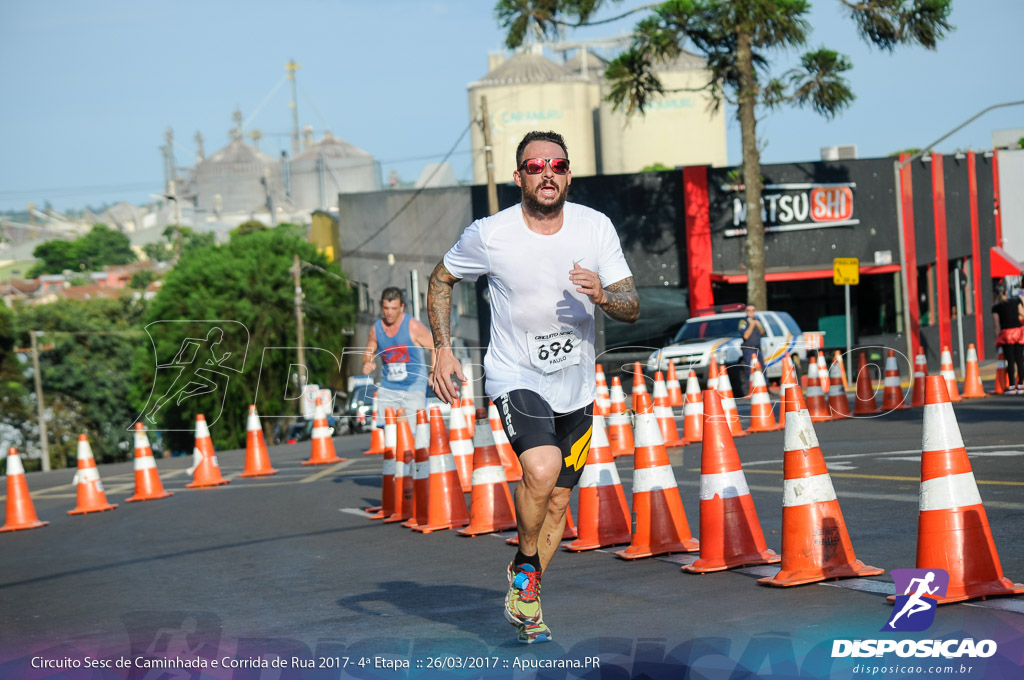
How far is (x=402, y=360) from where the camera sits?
1223 cm

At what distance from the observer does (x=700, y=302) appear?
36.6 m

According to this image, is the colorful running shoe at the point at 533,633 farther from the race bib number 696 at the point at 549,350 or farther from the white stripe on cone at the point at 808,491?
the white stripe on cone at the point at 808,491

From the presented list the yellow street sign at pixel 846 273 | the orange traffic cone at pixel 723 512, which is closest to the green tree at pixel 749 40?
the yellow street sign at pixel 846 273

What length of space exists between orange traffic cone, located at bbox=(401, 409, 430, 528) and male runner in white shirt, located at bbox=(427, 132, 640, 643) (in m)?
4.17

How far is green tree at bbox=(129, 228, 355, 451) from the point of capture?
48062mm

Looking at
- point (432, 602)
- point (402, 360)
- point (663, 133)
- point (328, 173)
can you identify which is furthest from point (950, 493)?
point (328, 173)

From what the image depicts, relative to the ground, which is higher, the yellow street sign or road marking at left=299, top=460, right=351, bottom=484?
the yellow street sign

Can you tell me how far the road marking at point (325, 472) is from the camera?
15968 millimetres

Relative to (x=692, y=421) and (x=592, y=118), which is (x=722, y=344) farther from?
(x=592, y=118)

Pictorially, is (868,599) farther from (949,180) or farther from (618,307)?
(949,180)

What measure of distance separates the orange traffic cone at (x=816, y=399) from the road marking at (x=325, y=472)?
6468mm

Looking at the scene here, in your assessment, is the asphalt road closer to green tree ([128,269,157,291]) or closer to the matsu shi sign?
the matsu shi sign

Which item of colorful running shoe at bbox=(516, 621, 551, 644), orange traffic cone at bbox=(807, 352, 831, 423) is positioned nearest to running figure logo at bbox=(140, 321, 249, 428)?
orange traffic cone at bbox=(807, 352, 831, 423)

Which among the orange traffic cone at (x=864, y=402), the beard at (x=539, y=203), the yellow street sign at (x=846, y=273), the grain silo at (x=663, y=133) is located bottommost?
the orange traffic cone at (x=864, y=402)
